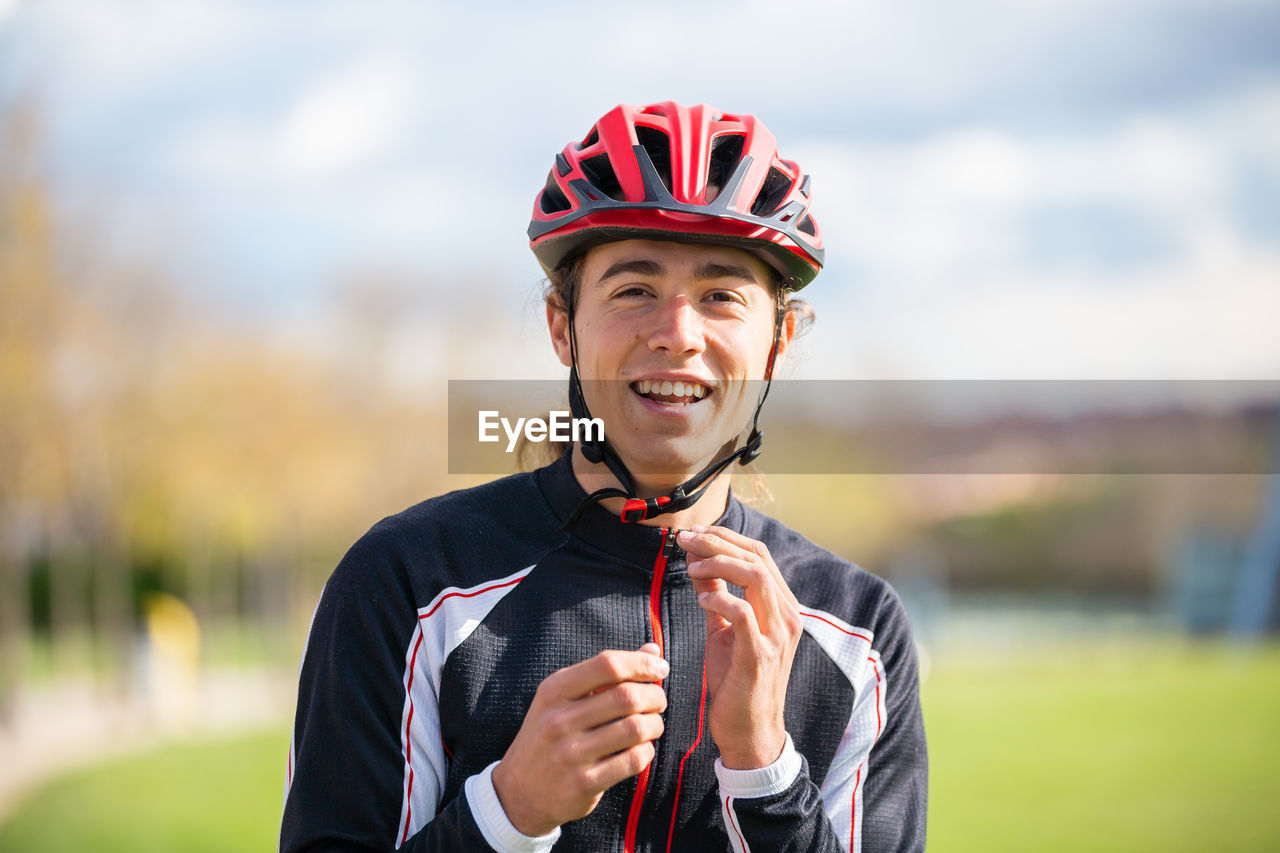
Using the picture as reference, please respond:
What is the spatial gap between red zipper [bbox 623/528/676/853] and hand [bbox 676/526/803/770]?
0.30m

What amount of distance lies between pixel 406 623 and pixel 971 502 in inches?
2758

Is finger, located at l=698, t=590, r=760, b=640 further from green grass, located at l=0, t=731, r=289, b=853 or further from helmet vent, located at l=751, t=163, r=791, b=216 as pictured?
green grass, located at l=0, t=731, r=289, b=853

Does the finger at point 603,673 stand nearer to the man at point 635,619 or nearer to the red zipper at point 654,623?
the man at point 635,619

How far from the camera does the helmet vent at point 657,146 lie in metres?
3.49

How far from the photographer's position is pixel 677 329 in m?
3.09

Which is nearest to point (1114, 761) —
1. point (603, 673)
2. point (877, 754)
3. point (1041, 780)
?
point (1041, 780)

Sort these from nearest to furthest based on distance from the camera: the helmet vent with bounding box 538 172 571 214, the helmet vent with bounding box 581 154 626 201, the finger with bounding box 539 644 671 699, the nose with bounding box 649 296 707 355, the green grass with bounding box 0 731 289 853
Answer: the finger with bounding box 539 644 671 699 → the nose with bounding box 649 296 707 355 → the helmet vent with bounding box 581 154 626 201 → the helmet vent with bounding box 538 172 571 214 → the green grass with bounding box 0 731 289 853

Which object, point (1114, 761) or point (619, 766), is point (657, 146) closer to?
point (619, 766)

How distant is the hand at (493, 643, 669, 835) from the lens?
2.50m

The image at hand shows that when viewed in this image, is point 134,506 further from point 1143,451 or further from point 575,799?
point 1143,451

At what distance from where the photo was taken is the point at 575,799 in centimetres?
254

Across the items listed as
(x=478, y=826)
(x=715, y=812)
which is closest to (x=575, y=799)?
(x=478, y=826)

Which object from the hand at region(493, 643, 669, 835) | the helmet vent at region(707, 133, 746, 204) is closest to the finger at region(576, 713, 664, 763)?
the hand at region(493, 643, 669, 835)

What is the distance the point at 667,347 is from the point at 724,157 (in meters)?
0.92
